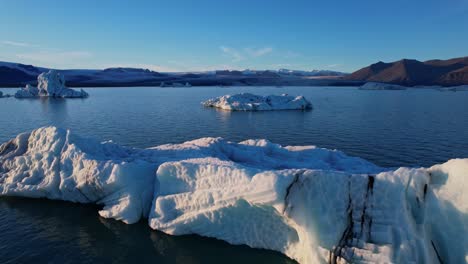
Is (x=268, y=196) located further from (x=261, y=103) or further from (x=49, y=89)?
(x=49, y=89)

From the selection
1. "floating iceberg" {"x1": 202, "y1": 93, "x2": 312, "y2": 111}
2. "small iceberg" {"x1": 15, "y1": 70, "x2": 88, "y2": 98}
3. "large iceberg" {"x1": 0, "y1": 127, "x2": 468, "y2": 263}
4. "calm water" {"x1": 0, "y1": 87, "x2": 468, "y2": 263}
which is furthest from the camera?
"small iceberg" {"x1": 15, "y1": 70, "x2": 88, "y2": 98}

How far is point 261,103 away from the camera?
5838cm

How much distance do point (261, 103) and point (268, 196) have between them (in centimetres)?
4849

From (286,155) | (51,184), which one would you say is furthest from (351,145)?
(51,184)

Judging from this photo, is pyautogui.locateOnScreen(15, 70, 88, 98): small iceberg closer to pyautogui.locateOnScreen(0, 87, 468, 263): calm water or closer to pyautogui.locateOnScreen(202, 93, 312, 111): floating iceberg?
pyautogui.locateOnScreen(0, 87, 468, 263): calm water

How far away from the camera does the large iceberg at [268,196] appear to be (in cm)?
973

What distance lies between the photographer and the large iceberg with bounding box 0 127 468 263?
31.9 ft

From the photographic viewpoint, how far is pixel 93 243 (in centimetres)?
1289

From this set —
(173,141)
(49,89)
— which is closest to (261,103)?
(173,141)

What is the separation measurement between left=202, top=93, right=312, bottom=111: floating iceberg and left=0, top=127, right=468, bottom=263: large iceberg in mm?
40171

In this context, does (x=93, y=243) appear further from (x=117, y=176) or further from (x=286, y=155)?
(x=286, y=155)

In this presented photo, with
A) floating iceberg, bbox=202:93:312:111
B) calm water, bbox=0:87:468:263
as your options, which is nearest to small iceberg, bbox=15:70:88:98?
calm water, bbox=0:87:468:263

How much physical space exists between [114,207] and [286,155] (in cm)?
1058

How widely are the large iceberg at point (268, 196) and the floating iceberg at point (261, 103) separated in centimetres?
4017
